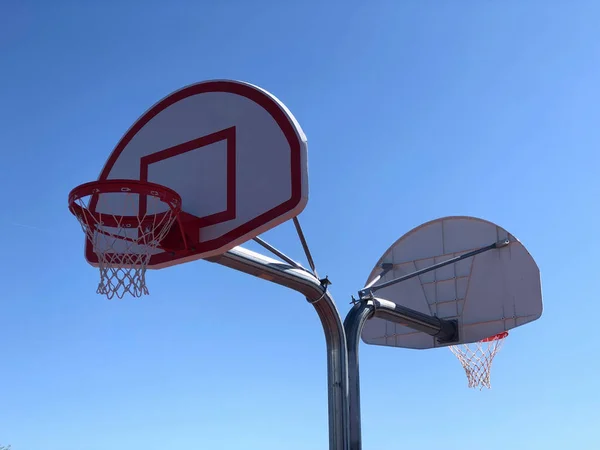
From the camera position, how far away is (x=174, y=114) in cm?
855

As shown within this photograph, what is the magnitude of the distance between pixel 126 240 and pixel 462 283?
7034mm

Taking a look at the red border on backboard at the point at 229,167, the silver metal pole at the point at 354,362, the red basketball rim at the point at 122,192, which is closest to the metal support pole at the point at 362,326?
the silver metal pole at the point at 354,362

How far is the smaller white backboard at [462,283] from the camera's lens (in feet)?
40.4

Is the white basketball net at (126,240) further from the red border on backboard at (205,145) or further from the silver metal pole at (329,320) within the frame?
the silver metal pole at (329,320)

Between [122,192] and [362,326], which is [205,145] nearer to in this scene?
[122,192]

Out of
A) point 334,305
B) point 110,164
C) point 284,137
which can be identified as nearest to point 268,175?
point 284,137

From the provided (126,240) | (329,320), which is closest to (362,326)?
(329,320)

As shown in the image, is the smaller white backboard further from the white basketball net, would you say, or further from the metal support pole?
the white basketball net

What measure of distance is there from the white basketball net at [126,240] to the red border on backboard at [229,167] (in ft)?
0.77

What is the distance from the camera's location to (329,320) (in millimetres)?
10086

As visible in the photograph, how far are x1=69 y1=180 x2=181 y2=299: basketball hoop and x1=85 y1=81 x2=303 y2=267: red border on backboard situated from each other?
19 cm

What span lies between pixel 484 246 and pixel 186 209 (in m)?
6.55

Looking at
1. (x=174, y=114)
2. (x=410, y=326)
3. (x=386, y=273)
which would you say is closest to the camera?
(x=174, y=114)

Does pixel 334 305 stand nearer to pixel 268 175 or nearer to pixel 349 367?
pixel 349 367
